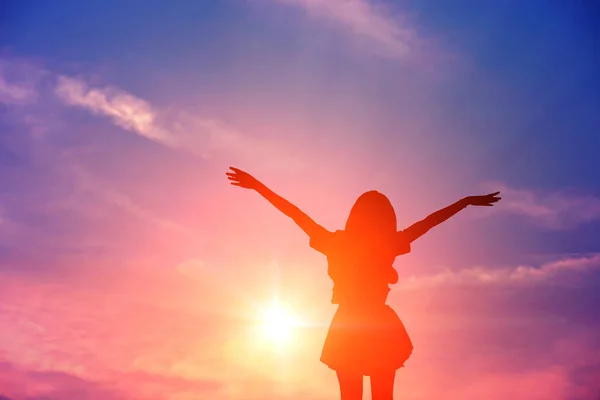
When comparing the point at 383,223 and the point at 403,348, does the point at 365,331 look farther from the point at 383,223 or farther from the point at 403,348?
the point at 383,223

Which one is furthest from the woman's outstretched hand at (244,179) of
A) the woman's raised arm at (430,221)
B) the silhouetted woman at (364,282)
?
the woman's raised arm at (430,221)

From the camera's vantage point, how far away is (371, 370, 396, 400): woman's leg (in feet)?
47.3

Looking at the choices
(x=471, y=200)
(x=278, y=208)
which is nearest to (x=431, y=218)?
(x=471, y=200)

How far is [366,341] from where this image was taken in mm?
14570

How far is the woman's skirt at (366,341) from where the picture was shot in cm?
1445

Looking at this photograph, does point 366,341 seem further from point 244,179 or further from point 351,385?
point 244,179

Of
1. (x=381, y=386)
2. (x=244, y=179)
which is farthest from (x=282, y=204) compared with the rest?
(x=381, y=386)

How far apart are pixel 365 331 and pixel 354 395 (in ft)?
4.03

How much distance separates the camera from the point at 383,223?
14922 mm

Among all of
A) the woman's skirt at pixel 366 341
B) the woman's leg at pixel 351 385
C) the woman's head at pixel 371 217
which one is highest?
the woman's head at pixel 371 217

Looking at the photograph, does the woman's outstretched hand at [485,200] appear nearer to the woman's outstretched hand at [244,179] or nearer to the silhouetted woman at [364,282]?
the silhouetted woman at [364,282]

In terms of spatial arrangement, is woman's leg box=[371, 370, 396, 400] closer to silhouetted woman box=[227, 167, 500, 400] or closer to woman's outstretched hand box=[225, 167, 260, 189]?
silhouetted woman box=[227, 167, 500, 400]

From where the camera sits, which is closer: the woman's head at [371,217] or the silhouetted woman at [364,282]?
the silhouetted woman at [364,282]

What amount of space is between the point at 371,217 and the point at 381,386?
3.26 meters
